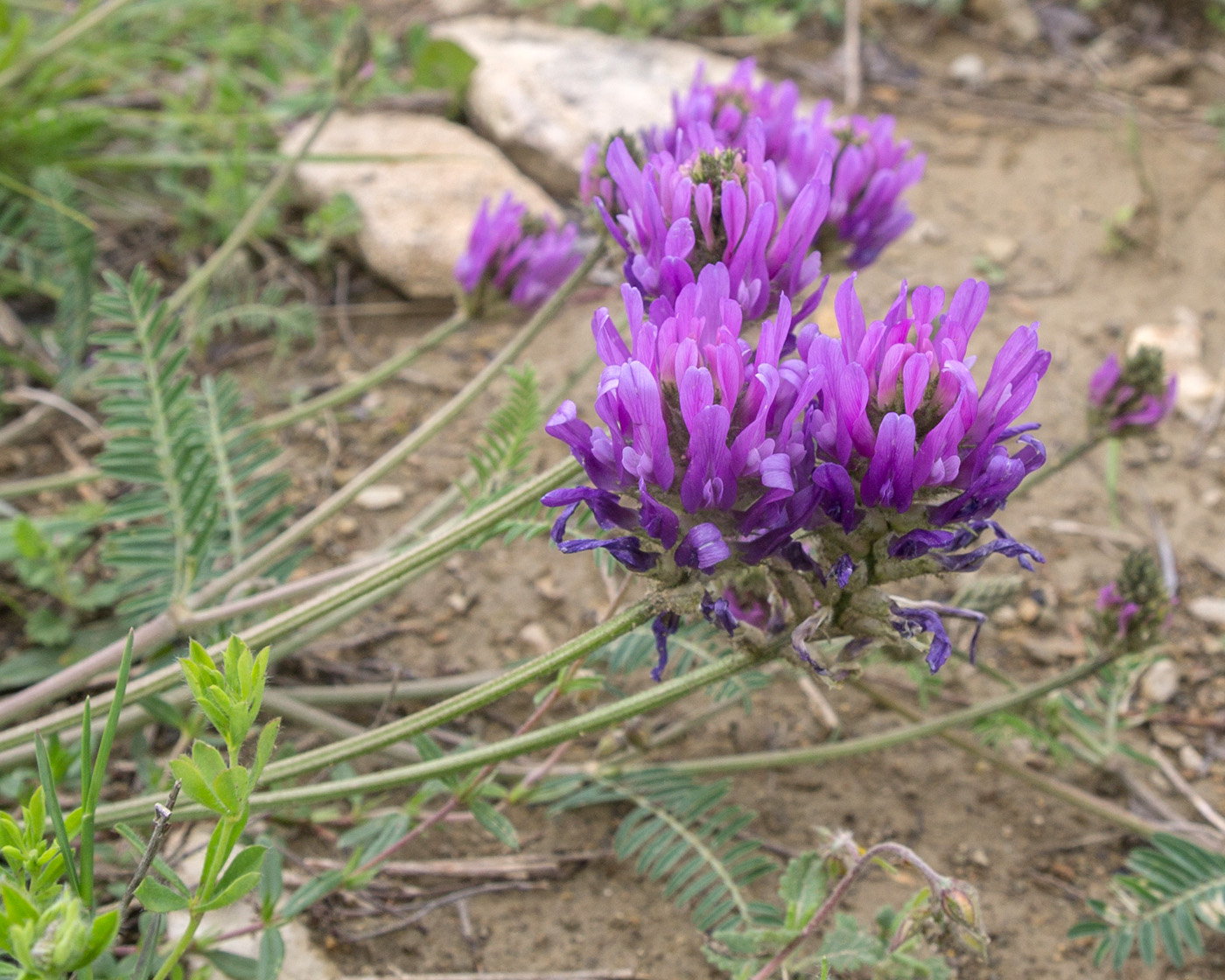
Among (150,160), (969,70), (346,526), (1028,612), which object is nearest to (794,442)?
(1028,612)

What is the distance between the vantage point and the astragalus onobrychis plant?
1204mm

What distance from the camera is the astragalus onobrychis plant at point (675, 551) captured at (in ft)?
3.95

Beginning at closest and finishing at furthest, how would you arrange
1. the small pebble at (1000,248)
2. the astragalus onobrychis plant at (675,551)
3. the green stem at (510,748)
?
the astragalus onobrychis plant at (675,551)
the green stem at (510,748)
the small pebble at (1000,248)

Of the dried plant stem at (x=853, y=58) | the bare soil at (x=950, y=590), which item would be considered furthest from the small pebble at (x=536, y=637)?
the dried plant stem at (x=853, y=58)

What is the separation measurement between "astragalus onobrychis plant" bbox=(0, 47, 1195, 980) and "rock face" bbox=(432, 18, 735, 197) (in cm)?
194

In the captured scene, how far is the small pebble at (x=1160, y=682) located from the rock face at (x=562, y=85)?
2.55m

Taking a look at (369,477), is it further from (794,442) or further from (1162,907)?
(1162,907)

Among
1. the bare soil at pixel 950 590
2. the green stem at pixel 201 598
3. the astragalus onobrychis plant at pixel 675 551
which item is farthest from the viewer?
the bare soil at pixel 950 590

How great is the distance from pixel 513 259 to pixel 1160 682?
6.07 ft

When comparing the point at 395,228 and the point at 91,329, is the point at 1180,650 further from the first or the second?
Answer: the point at 91,329

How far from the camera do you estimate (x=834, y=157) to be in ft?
6.82

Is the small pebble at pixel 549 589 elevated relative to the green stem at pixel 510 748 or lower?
lower

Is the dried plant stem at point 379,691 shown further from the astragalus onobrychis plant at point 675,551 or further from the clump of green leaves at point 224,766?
the clump of green leaves at point 224,766

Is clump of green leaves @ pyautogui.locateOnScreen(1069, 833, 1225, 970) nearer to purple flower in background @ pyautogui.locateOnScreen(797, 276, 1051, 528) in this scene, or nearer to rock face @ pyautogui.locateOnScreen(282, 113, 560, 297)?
purple flower in background @ pyautogui.locateOnScreen(797, 276, 1051, 528)
